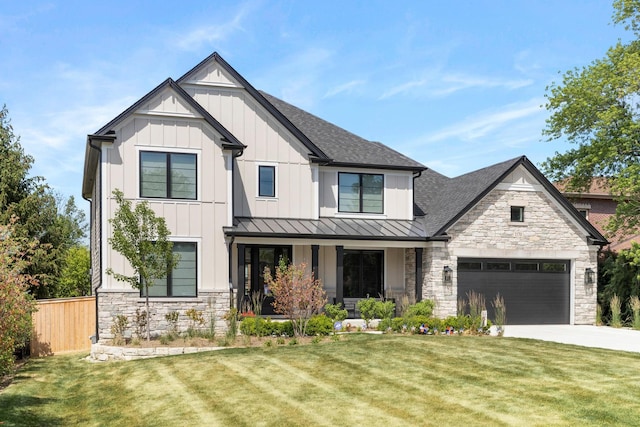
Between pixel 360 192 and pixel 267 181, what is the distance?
147 inches

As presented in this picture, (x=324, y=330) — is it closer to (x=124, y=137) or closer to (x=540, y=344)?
(x=540, y=344)

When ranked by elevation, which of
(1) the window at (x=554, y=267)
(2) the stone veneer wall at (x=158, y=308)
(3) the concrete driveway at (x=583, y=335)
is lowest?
(3) the concrete driveway at (x=583, y=335)

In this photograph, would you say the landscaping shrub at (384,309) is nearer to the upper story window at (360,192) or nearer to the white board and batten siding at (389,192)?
the white board and batten siding at (389,192)

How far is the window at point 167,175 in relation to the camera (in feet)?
60.5

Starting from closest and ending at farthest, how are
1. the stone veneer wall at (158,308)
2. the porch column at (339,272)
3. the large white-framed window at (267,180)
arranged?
the stone veneer wall at (158,308), the porch column at (339,272), the large white-framed window at (267,180)

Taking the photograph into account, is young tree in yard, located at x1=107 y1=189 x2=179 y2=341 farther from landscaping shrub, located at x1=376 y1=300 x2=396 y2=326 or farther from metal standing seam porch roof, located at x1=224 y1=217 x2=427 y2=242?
landscaping shrub, located at x1=376 y1=300 x2=396 y2=326

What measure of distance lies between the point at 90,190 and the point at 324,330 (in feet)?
49.0

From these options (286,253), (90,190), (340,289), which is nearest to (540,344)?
(340,289)

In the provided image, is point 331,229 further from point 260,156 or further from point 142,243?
point 142,243

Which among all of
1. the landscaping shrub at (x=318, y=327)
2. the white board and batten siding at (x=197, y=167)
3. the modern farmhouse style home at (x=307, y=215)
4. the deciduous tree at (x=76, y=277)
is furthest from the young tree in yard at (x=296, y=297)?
the deciduous tree at (x=76, y=277)

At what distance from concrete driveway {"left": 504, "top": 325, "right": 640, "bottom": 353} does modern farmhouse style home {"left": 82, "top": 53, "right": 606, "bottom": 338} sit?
1179mm

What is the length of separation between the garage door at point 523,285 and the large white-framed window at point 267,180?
7.16 meters

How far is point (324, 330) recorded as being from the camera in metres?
17.4

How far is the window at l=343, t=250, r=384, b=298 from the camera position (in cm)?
2297
